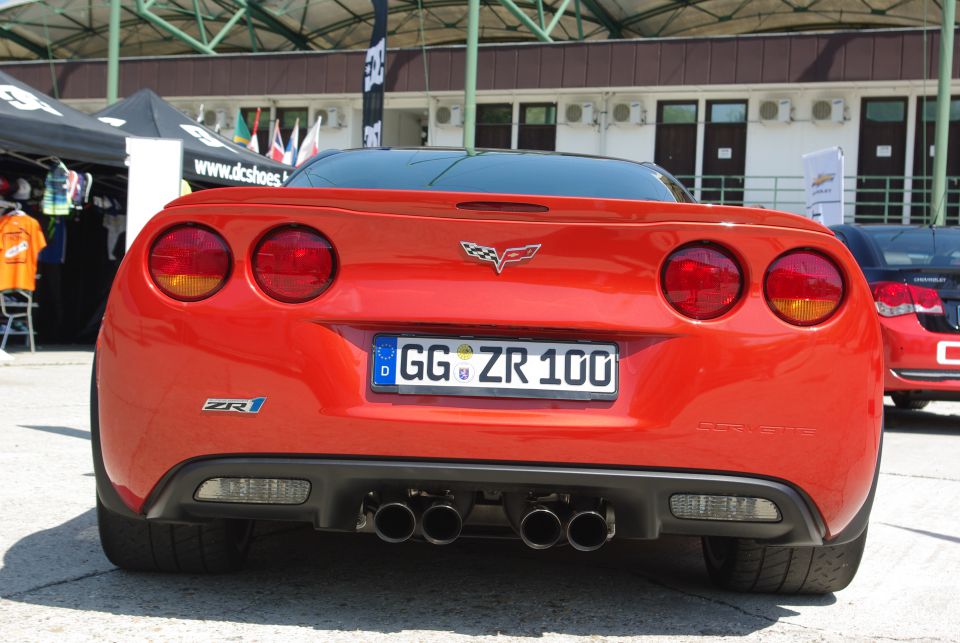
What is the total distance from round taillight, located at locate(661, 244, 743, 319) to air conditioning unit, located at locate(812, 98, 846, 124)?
932 inches

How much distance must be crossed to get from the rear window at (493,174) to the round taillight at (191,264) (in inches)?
28.1

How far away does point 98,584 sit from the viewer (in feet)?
10.7

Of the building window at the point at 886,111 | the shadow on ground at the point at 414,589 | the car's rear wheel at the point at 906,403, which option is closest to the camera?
the shadow on ground at the point at 414,589

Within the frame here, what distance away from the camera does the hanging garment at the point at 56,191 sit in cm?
1220

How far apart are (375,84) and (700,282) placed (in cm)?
1177

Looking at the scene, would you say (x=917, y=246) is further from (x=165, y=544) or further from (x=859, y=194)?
(x=859, y=194)

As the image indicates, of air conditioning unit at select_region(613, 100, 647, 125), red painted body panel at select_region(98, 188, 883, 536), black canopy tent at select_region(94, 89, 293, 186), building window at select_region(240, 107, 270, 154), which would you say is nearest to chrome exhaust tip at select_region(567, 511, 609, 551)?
red painted body panel at select_region(98, 188, 883, 536)

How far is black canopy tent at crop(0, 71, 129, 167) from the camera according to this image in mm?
10508

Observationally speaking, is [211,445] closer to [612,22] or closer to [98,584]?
[98,584]

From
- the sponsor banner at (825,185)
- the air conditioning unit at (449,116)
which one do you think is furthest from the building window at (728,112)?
the sponsor banner at (825,185)

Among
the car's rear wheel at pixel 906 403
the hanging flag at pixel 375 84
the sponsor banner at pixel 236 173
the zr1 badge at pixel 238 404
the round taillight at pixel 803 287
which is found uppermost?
the hanging flag at pixel 375 84

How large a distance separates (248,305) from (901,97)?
2489 cm

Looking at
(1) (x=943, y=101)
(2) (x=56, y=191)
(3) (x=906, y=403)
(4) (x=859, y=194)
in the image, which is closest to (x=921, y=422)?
(3) (x=906, y=403)

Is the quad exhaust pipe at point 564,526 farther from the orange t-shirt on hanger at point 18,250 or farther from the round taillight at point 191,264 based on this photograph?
the orange t-shirt on hanger at point 18,250
